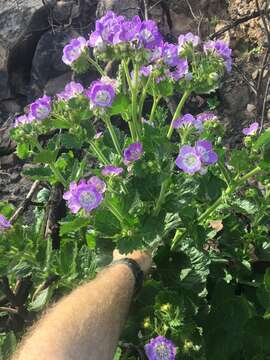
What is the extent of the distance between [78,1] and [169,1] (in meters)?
0.57

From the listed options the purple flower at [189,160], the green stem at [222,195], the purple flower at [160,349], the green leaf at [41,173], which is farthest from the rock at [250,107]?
the purple flower at [160,349]

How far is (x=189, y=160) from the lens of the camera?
4.58 ft

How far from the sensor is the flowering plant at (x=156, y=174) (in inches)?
56.4

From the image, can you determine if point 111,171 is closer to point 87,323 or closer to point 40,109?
point 40,109

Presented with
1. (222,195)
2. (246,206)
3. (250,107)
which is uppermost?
(222,195)

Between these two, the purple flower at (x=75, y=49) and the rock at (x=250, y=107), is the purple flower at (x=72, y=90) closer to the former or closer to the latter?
the purple flower at (x=75, y=49)

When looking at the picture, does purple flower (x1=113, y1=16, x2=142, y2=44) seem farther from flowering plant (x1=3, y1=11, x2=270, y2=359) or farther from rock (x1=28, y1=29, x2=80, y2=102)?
rock (x1=28, y1=29, x2=80, y2=102)

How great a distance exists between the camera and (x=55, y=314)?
128 cm

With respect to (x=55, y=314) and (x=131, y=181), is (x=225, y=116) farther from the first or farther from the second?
(x=55, y=314)

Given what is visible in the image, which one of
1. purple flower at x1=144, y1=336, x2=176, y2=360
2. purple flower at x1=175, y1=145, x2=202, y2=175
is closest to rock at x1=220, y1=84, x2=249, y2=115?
purple flower at x1=175, y1=145, x2=202, y2=175

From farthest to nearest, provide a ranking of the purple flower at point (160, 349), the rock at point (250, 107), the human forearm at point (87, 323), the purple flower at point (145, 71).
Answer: the rock at point (250, 107)
the purple flower at point (145, 71)
the purple flower at point (160, 349)
the human forearm at point (87, 323)

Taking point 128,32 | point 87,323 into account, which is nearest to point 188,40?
point 128,32

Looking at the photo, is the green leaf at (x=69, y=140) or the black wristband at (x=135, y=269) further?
the green leaf at (x=69, y=140)

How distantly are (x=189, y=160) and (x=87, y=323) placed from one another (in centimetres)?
43
